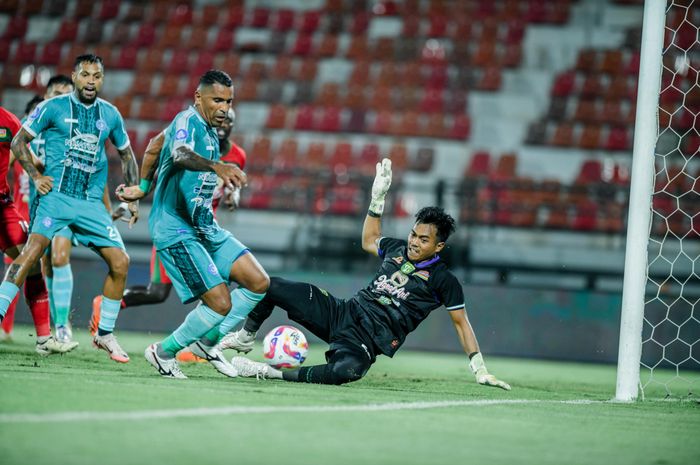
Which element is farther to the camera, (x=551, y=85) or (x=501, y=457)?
(x=551, y=85)

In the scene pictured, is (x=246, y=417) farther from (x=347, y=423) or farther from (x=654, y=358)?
(x=654, y=358)

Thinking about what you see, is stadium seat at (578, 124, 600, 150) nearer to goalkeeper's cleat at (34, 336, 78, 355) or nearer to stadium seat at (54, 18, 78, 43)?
stadium seat at (54, 18, 78, 43)

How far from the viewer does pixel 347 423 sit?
Result: 4.28m

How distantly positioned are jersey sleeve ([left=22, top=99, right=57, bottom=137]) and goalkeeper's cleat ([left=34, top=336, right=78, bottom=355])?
58.7 inches

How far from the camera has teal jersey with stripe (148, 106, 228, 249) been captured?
5.92 m

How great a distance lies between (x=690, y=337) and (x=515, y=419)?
260 inches

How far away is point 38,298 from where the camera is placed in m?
7.71

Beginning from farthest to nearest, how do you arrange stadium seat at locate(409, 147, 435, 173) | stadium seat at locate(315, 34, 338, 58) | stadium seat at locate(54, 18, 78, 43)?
1. stadium seat at locate(54, 18, 78, 43)
2. stadium seat at locate(315, 34, 338, 58)
3. stadium seat at locate(409, 147, 435, 173)

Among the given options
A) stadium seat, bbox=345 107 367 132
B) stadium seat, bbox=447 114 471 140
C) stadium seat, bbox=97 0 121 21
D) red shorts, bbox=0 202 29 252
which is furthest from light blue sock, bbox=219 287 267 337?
stadium seat, bbox=97 0 121 21

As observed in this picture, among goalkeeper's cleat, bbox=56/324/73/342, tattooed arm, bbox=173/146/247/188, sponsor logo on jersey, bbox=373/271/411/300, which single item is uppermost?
tattooed arm, bbox=173/146/247/188

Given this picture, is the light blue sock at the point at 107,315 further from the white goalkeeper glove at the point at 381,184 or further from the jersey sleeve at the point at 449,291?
the jersey sleeve at the point at 449,291

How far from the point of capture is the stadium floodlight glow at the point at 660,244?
20.6ft

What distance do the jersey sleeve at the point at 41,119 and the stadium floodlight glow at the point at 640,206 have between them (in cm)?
395

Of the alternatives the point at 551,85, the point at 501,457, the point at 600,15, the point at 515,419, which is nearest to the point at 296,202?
the point at 551,85
